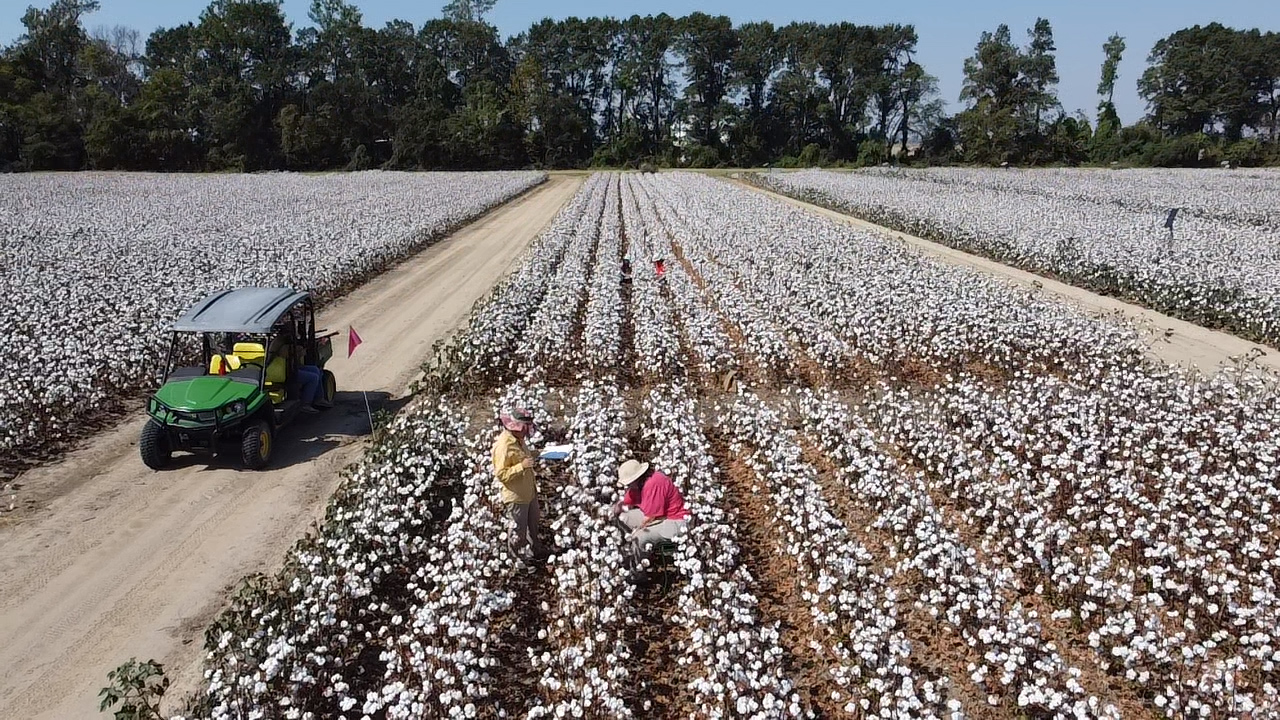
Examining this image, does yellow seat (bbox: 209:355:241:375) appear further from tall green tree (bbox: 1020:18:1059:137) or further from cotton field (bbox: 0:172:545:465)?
tall green tree (bbox: 1020:18:1059:137)

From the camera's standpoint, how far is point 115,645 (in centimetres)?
676

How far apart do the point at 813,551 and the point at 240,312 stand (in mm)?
8216

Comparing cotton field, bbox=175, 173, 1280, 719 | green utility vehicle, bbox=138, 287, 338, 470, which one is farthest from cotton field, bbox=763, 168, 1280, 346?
green utility vehicle, bbox=138, 287, 338, 470

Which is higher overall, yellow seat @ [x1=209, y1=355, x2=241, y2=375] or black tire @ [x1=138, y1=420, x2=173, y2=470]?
yellow seat @ [x1=209, y1=355, x2=241, y2=375]

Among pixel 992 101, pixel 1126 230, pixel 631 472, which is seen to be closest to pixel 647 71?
pixel 992 101

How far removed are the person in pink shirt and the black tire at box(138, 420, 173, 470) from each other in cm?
612

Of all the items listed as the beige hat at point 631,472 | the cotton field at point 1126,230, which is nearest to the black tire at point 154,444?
the beige hat at point 631,472

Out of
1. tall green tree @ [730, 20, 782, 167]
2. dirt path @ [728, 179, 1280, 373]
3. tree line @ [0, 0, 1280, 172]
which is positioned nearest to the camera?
dirt path @ [728, 179, 1280, 373]

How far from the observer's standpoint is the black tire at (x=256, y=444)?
9930 mm

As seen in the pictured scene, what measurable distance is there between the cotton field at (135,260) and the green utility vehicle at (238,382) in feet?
8.00

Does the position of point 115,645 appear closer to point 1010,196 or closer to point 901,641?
point 901,641

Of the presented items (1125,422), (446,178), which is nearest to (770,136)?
(446,178)

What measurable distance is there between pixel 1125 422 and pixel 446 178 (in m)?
69.5

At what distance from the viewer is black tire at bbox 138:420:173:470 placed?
32.5ft
